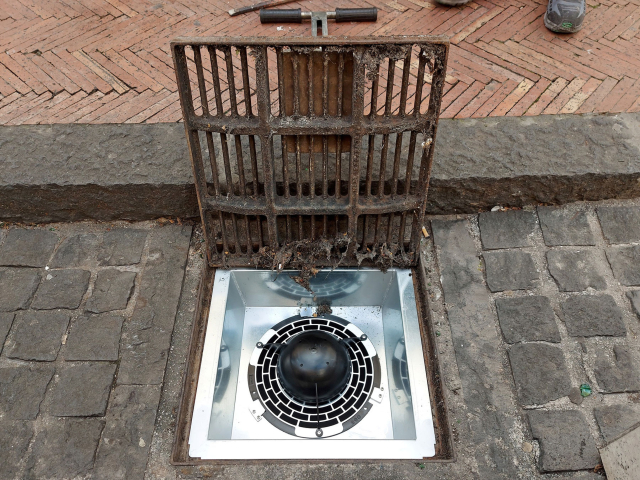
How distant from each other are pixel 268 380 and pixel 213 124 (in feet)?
5.05

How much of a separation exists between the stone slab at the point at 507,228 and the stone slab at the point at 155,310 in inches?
80.7

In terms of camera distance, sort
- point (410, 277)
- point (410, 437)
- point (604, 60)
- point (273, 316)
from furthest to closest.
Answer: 1. point (604, 60)
2. point (273, 316)
3. point (410, 277)
4. point (410, 437)

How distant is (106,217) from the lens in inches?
139

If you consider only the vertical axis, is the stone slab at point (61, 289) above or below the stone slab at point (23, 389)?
above

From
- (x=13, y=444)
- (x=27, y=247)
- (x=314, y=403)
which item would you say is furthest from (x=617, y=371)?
(x=27, y=247)

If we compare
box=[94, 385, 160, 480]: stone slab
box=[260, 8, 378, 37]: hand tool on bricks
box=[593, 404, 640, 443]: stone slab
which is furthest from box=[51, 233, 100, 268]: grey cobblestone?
box=[593, 404, 640, 443]: stone slab

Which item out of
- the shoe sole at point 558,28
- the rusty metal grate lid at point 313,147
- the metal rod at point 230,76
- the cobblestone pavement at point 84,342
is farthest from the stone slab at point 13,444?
the shoe sole at point 558,28

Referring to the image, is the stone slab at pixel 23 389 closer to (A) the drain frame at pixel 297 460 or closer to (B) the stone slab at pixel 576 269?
(A) the drain frame at pixel 297 460

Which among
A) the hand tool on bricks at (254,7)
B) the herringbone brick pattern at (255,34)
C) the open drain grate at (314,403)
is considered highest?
the hand tool on bricks at (254,7)

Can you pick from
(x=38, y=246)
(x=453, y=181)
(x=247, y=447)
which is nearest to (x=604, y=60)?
(x=453, y=181)

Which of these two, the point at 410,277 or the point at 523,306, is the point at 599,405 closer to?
the point at 523,306

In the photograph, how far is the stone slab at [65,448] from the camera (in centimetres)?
246

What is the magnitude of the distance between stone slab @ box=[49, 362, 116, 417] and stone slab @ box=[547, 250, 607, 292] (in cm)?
278

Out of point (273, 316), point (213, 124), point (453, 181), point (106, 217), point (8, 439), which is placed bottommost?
point (273, 316)
